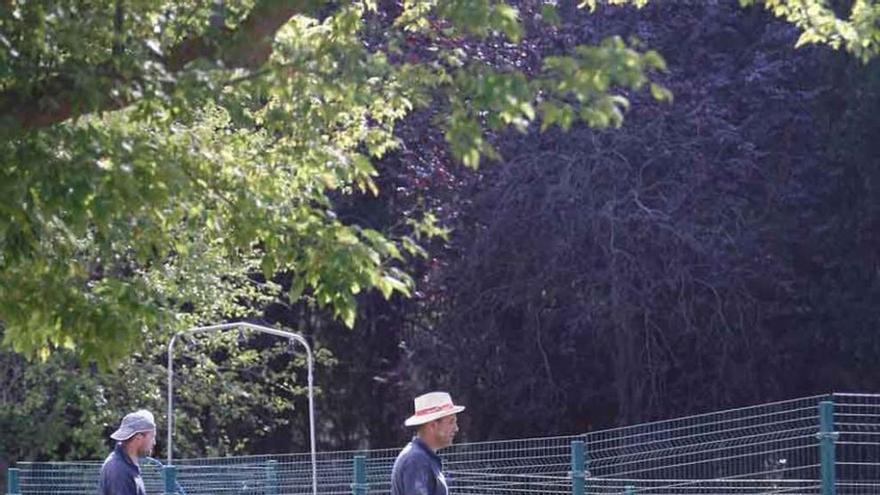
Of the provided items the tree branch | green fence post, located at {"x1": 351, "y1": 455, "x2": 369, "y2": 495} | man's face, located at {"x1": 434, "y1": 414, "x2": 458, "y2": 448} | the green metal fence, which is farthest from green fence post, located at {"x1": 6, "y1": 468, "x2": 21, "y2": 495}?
the tree branch

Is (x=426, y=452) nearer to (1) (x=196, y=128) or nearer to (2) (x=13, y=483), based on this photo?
(1) (x=196, y=128)

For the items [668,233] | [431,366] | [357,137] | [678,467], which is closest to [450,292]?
[431,366]

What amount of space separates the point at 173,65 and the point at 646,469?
282 inches

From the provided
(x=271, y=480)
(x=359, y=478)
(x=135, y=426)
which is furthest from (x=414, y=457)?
(x=271, y=480)

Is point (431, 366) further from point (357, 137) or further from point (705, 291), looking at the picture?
point (357, 137)

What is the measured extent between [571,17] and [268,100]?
1286 cm

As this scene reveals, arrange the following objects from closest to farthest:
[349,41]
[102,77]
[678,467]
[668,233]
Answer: [102,77] < [349,41] < [678,467] < [668,233]

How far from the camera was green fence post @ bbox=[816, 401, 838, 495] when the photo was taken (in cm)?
1134

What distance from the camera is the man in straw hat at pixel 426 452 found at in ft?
27.7

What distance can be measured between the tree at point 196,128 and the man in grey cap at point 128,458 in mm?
2596

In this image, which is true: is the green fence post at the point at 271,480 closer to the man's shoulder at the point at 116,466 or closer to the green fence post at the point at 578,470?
the green fence post at the point at 578,470

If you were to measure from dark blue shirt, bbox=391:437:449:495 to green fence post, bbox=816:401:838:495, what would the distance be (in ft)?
12.4

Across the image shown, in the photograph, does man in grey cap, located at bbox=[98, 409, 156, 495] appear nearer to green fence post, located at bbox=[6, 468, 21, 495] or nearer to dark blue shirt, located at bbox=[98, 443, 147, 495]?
dark blue shirt, located at bbox=[98, 443, 147, 495]

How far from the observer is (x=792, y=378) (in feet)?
73.7
